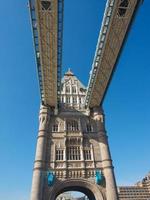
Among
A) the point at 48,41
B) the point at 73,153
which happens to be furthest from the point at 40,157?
the point at 48,41

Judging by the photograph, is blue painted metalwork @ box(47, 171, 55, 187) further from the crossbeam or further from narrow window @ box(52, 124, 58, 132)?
the crossbeam

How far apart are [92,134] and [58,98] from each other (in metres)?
11.1

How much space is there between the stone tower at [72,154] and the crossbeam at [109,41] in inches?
244

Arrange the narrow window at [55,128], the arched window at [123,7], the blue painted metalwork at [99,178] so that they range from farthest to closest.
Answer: the narrow window at [55,128] < the blue painted metalwork at [99,178] < the arched window at [123,7]

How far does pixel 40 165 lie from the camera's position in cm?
3469

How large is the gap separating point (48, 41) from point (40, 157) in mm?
20898

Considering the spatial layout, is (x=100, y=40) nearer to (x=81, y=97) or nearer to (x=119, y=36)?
(x=119, y=36)

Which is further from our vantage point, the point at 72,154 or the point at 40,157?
the point at 72,154

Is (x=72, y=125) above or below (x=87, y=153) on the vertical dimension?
above

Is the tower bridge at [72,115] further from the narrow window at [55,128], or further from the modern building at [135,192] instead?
the modern building at [135,192]

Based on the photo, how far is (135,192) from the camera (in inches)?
4811

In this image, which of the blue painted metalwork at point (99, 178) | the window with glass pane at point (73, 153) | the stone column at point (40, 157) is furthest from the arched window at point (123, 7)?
the blue painted metalwork at point (99, 178)

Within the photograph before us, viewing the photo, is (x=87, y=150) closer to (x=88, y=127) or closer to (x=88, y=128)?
(x=88, y=128)

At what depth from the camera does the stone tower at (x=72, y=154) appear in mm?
33875
